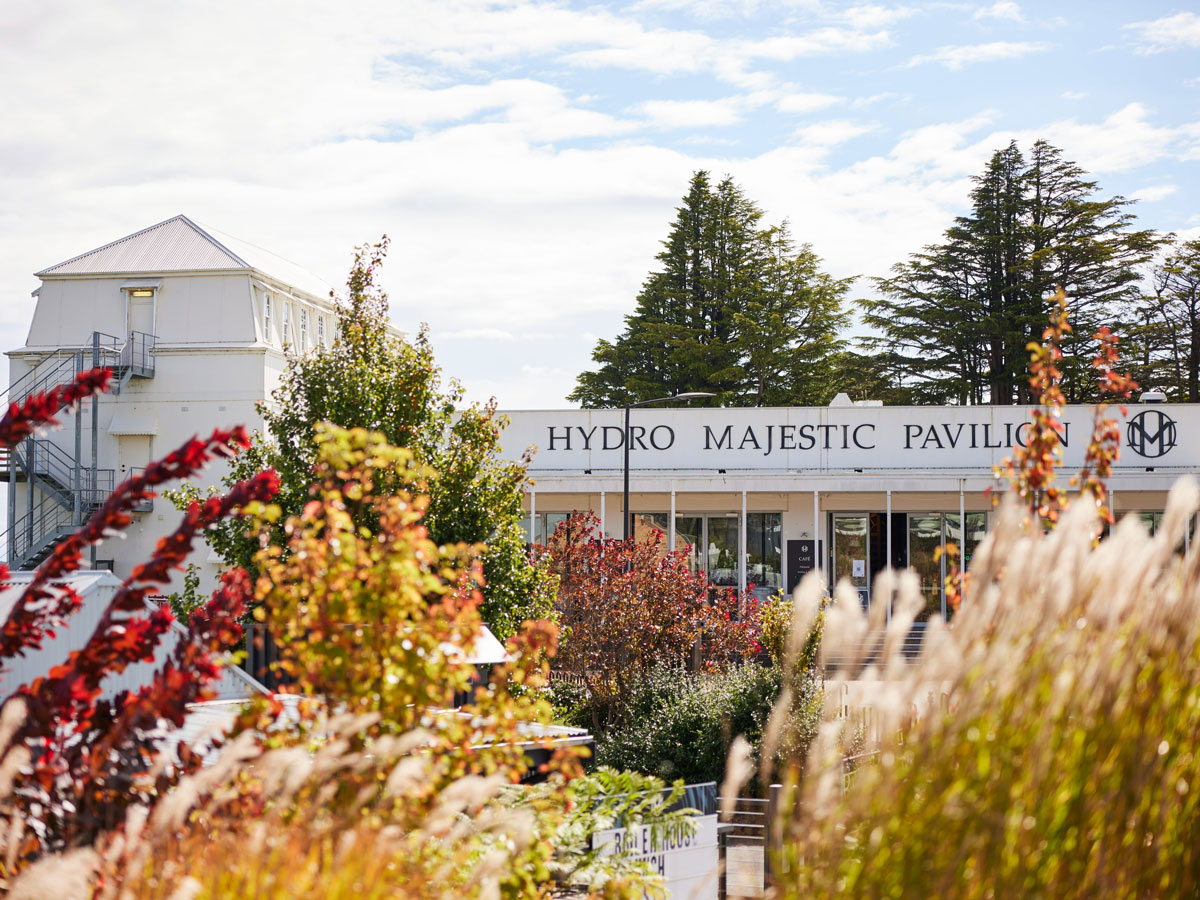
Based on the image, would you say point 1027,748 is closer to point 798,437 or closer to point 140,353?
point 798,437

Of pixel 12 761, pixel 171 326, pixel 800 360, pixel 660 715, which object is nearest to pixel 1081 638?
pixel 12 761

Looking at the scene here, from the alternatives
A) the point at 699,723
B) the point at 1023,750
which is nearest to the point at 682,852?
the point at 1023,750

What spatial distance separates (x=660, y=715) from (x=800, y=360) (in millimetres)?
34694

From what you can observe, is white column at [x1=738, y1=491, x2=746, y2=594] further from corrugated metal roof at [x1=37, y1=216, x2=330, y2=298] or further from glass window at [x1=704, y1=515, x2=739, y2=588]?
corrugated metal roof at [x1=37, y1=216, x2=330, y2=298]

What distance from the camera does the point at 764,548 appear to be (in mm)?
31562

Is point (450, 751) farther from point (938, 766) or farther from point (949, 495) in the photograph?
point (949, 495)

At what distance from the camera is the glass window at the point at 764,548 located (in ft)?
103

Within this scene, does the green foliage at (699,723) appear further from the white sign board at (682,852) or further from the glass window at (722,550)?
the glass window at (722,550)

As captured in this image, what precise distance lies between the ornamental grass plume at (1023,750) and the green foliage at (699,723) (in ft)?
37.9

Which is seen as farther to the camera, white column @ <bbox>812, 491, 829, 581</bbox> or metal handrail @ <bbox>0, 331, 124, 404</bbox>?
metal handrail @ <bbox>0, 331, 124, 404</bbox>

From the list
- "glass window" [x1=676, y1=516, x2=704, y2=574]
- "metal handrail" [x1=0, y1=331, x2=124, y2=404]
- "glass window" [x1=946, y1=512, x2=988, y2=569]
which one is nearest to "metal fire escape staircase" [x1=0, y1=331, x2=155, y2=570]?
"metal handrail" [x1=0, y1=331, x2=124, y2=404]

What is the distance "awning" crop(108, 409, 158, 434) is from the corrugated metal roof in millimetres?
4003

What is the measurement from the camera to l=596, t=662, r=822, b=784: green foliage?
50.3ft

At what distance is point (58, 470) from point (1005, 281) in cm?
3326
